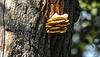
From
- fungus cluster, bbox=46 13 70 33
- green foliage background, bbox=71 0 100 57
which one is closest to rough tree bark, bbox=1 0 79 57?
fungus cluster, bbox=46 13 70 33

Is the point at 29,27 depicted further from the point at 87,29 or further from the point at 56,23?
the point at 87,29

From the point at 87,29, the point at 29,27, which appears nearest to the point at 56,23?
the point at 29,27

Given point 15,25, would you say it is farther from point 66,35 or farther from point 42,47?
point 66,35

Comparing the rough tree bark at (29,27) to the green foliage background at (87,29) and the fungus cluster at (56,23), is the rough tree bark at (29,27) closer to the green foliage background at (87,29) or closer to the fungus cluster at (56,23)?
the fungus cluster at (56,23)

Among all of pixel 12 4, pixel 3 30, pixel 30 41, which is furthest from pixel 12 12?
pixel 30 41


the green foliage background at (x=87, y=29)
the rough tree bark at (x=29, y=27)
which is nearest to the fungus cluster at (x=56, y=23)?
the rough tree bark at (x=29, y=27)

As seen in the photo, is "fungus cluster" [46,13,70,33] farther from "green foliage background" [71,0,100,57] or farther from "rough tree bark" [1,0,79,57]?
"green foliage background" [71,0,100,57]

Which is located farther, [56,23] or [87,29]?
[87,29]

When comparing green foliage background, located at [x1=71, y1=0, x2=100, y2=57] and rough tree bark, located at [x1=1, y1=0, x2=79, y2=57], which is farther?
green foliage background, located at [x1=71, y1=0, x2=100, y2=57]
